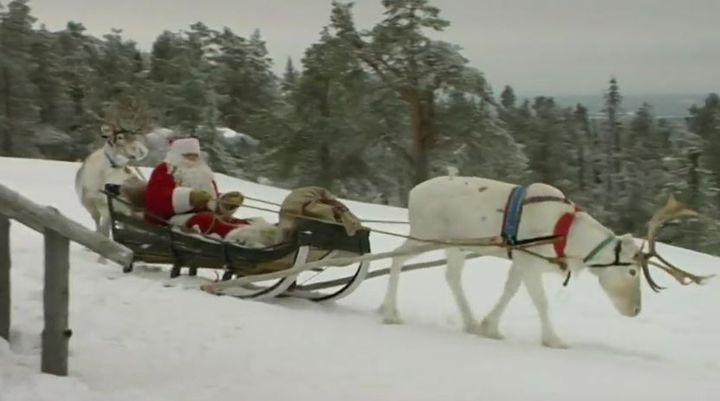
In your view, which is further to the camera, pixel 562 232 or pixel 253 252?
pixel 253 252

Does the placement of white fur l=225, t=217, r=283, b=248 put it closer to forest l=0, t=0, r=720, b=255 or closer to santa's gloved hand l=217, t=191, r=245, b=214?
santa's gloved hand l=217, t=191, r=245, b=214

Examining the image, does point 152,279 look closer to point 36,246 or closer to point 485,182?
point 36,246

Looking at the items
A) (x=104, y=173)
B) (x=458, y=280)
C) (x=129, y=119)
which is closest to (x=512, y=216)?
(x=458, y=280)

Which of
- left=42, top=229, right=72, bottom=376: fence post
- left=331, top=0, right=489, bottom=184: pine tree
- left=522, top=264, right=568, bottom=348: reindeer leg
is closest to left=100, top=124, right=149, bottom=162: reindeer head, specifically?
left=522, top=264, right=568, bottom=348: reindeer leg

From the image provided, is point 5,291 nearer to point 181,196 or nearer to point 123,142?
point 181,196

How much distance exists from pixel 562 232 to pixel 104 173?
15.6ft

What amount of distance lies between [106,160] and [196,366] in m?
4.70

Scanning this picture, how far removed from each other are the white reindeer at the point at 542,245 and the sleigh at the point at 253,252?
0.57m

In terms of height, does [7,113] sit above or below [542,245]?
above

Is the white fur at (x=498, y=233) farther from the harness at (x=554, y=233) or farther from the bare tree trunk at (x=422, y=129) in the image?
the bare tree trunk at (x=422, y=129)

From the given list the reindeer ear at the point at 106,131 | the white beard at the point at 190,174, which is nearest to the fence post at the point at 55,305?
the white beard at the point at 190,174

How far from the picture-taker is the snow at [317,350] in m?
4.79

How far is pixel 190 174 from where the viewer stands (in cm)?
837

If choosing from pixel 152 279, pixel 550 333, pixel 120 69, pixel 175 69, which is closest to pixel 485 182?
pixel 550 333
